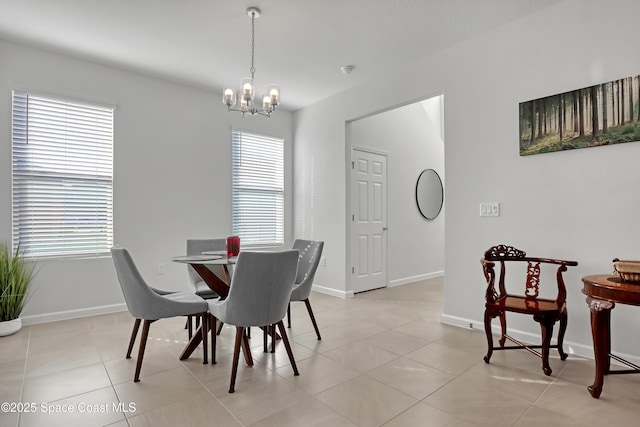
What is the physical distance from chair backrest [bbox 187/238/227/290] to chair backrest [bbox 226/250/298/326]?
4.47 feet

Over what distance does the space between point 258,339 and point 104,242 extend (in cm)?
216

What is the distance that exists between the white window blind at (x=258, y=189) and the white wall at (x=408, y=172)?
51.1 inches

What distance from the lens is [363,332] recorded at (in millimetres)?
3254

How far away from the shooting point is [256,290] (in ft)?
7.05

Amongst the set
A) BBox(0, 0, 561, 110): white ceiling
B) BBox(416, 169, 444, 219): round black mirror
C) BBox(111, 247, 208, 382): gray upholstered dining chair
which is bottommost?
BBox(111, 247, 208, 382): gray upholstered dining chair

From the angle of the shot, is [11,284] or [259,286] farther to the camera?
[11,284]

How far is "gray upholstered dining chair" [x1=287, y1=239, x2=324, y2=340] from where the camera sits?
300cm

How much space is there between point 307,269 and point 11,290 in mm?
2661

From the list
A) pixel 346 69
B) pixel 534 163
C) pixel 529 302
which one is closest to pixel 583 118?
pixel 534 163

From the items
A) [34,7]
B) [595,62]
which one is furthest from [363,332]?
[34,7]

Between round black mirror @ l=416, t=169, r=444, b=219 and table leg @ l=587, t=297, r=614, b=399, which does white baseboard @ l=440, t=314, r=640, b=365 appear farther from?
round black mirror @ l=416, t=169, r=444, b=219

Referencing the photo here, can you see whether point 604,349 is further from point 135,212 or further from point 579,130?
point 135,212

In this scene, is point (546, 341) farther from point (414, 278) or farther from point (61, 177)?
point (61, 177)

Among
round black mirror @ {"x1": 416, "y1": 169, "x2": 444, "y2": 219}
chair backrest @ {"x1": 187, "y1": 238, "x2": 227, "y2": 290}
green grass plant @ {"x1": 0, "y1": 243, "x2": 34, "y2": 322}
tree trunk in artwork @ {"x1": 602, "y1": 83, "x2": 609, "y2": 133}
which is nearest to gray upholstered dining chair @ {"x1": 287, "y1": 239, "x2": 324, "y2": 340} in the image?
chair backrest @ {"x1": 187, "y1": 238, "x2": 227, "y2": 290}
